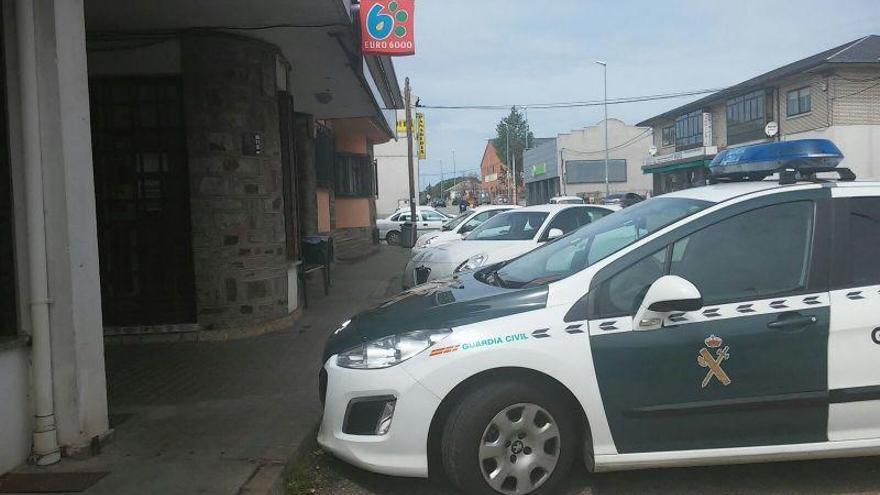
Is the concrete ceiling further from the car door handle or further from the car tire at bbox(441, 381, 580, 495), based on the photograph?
the car door handle

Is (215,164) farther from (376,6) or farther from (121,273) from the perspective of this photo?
(376,6)

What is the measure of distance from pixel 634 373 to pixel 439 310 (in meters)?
1.10

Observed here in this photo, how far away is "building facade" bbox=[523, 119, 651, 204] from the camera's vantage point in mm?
69562

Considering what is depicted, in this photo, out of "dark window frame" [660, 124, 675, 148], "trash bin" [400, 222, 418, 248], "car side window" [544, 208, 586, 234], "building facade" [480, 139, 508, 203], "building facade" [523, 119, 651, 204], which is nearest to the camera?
"car side window" [544, 208, 586, 234]

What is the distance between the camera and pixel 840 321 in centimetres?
367

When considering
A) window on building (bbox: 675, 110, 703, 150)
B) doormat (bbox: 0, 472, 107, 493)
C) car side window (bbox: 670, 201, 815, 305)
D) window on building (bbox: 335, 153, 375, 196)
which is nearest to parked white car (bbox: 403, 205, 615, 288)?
car side window (bbox: 670, 201, 815, 305)

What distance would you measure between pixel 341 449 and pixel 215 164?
4.70 m

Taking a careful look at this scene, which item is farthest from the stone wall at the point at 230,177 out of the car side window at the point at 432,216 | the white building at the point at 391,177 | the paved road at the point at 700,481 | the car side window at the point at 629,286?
the white building at the point at 391,177

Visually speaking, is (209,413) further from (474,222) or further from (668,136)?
(668,136)

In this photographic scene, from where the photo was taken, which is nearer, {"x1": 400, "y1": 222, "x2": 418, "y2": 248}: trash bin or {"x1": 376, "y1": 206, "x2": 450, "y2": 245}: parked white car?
{"x1": 400, "y1": 222, "x2": 418, "y2": 248}: trash bin

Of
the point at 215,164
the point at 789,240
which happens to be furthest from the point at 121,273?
the point at 789,240

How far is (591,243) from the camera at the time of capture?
4598 millimetres

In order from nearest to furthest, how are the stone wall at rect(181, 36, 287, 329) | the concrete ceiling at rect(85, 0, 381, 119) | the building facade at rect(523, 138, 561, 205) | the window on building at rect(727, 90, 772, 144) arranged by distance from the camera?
the concrete ceiling at rect(85, 0, 381, 119) < the stone wall at rect(181, 36, 287, 329) < the window on building at rect(727, 90, 772, 144) < the building facade at rect(523, 138, 561, 205)

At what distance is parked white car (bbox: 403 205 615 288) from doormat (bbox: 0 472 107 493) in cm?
583
